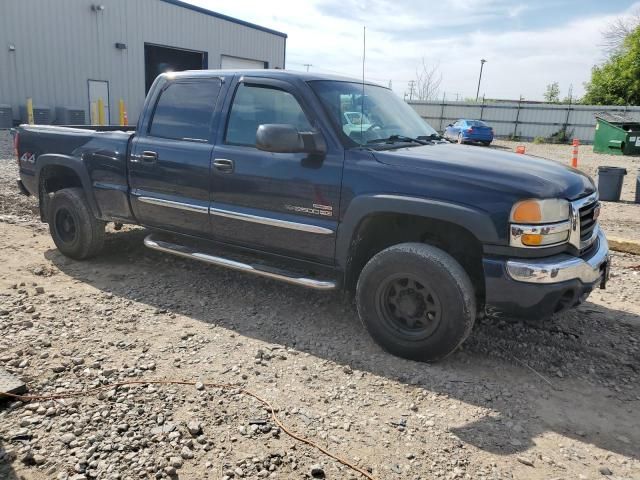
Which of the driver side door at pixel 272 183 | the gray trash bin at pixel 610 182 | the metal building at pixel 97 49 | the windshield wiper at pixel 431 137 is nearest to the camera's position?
the driver side door at pixel 272 183

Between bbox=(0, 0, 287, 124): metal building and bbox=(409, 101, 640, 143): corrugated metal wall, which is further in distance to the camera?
bbox=(409, 101, 640, 143): corrugated metal wall

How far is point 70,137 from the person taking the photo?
5.21m

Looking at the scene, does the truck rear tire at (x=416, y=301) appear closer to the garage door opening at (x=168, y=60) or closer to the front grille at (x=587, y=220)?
the front grille at (x=587, y=220)

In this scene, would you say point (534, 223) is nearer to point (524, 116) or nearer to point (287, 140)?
point (287, 140)

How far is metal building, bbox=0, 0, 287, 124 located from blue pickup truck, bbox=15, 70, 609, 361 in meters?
16.7

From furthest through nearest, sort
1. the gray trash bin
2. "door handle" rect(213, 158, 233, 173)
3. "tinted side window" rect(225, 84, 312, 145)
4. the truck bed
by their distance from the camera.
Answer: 1. the gray trash bin
2. the truck bed
3. "door handle" rect(213, 158, 233, 173)
4. "tinted side window" rect(225, 84, 312, 145)

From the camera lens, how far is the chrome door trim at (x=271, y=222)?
378 cm

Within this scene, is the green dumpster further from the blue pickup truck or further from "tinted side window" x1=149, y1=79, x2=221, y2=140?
"tinted side window" x1=149, y1=79, x2=221, y2=140

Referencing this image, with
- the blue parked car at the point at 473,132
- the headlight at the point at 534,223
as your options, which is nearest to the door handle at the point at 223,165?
the headlight at the point at 534,223

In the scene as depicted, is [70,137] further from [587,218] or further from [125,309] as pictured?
[587,218]

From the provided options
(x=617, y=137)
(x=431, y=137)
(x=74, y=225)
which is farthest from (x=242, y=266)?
(x=617, y=137)

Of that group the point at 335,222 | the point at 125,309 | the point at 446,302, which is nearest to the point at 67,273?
the point at 125,309

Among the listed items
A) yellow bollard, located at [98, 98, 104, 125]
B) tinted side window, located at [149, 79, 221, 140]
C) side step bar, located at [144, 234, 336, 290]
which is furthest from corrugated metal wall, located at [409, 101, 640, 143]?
side step bar, located at [144, 234, 336, 290]

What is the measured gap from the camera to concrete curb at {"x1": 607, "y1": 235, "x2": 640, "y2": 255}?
19.9 ft
